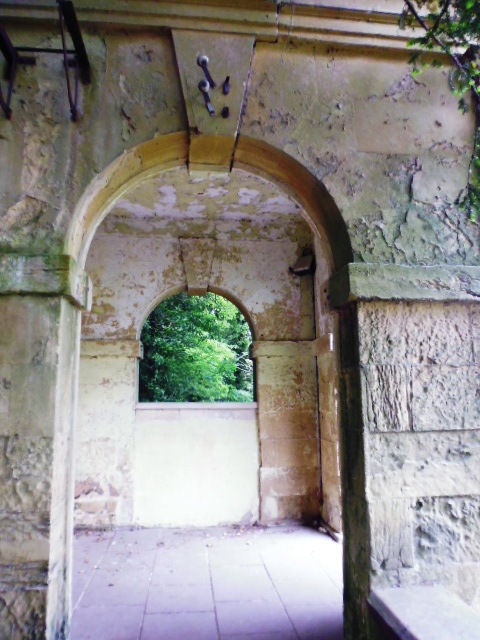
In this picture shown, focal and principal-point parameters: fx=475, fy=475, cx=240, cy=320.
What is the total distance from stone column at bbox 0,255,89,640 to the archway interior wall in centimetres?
288

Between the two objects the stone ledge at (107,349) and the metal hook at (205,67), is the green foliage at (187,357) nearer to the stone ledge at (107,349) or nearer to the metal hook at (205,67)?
the stone ledge at (107,349)

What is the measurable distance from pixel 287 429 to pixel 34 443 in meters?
3.63

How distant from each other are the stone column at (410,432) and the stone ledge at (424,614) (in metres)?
0.07

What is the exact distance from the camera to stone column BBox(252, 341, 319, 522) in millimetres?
5125

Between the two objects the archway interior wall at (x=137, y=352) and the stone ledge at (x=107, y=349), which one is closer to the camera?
the archway interior wall at (x=137, y=352)

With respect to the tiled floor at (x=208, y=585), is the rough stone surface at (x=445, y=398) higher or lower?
higher

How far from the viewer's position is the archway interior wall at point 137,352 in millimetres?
4996

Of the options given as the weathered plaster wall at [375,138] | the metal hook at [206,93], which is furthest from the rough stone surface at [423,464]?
the metal hook at [206,93]

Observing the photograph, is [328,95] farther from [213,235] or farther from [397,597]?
[213,235]

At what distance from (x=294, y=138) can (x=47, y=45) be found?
124 cm

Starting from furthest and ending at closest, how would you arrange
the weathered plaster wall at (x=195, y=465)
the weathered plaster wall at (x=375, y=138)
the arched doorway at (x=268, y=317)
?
the weathered plaster wall at (x=195, y=465) < the arched doorway at (x=268, y=317) < the weathered plaster wall at (x=375, y=138)

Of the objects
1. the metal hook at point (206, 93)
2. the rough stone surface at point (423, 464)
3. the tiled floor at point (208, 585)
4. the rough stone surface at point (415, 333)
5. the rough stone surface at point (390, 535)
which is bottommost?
the tiled floor at point (208, 585)

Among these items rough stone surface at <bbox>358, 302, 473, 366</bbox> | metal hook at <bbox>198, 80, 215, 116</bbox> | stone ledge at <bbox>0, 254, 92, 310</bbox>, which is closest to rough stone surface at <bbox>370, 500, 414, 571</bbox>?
rough stone surface at <bbox>358, 302, 473, 366</bbox>

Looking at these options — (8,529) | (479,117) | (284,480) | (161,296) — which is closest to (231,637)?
(8,529)
